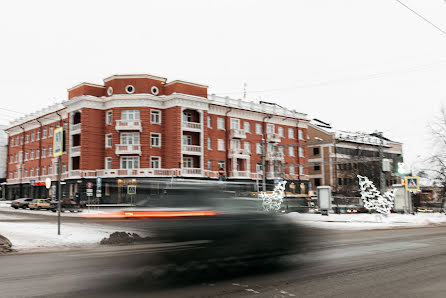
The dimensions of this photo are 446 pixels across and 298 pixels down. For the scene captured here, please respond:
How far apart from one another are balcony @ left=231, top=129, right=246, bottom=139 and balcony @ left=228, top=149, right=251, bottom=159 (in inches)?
69.3

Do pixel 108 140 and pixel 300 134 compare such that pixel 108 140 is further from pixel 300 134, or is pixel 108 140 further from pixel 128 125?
pixel 300 134

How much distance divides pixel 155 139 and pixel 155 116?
2773mm

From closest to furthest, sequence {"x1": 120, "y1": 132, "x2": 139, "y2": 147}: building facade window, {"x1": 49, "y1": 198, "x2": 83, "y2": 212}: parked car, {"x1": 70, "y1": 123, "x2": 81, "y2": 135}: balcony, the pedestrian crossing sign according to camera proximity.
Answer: the pedestrian crossing sign → {"x1": 49, "y1": 198, "x2": 83, "y2": 212}: parked car → {"x1": 120, "y1": 132, "x2": 139, "y2": 147}: building facade window → {"x1": 70, "y1": 123, "x2": 81, "y2": 135}: balcony

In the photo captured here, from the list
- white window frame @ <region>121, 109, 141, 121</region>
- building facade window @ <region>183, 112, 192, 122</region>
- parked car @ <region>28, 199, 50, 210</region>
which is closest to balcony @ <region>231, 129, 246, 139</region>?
building facade window @ <region>183, 112, 192, 122</region>

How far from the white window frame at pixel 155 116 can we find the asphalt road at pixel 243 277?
127 feet

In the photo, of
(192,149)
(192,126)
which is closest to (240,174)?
(192,149)

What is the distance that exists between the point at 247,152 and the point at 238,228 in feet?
156

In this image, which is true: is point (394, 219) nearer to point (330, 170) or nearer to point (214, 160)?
point (214, 160)

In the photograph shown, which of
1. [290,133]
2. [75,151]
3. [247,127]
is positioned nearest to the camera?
[75,151]

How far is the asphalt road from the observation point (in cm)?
641

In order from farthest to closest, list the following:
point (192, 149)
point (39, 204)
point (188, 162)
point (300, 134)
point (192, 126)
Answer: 1. point (300, 134)
2. point (188, 162)
3. point (192, 126)
4. point (192, 149)
5. point (39, 204)

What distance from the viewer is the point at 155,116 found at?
49219mm

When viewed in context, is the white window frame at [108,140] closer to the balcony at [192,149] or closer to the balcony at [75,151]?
the balcony at [75,151]

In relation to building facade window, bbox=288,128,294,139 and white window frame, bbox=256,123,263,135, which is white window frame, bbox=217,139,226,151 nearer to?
white window frame, bbox=256,123,263,135
